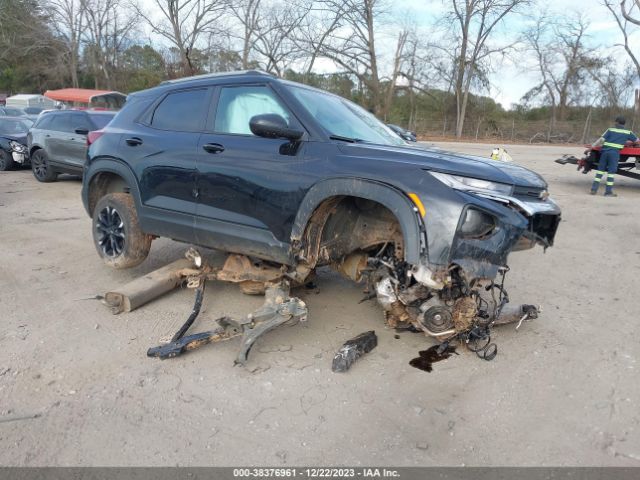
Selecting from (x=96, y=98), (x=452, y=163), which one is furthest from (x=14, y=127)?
(x=452, y=163)

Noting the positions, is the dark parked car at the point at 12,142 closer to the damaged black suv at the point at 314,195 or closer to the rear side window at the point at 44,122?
the rear side window at the point at 44,122

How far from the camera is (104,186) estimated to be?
198 inches

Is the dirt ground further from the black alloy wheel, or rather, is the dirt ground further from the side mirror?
the side mirror

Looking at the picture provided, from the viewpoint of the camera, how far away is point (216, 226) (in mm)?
3869

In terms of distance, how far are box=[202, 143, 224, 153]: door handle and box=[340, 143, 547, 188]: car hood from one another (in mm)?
1061

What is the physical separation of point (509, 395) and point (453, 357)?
521mm

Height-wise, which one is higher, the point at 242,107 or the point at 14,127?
the point at 242,107

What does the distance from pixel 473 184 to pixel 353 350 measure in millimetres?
1376

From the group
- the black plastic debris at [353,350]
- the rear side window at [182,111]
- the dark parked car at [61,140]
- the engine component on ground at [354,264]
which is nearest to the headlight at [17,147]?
the dark parked car at [61,140]

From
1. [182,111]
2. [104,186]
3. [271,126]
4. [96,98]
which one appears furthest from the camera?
[96,98]

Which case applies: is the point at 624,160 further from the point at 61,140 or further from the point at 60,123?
the point at 60,123

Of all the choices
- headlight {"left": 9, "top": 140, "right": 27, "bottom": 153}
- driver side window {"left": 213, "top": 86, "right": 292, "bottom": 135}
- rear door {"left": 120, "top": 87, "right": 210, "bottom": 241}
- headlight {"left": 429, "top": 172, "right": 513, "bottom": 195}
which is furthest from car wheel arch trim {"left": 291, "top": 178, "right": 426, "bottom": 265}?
headlight {"left": 9, "top": 140, "right": 27, "bottom": 153}

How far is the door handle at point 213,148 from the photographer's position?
380 centimetres

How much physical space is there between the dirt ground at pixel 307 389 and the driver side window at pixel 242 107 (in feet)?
5.06
